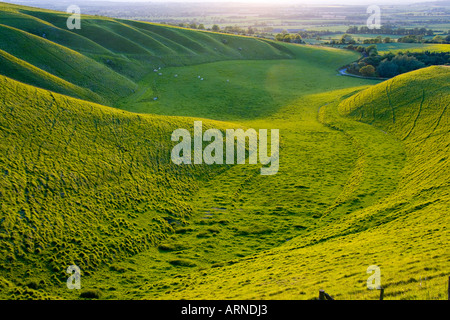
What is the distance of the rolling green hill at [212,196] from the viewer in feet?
78.6

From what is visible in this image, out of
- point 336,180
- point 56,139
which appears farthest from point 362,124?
point 56,139

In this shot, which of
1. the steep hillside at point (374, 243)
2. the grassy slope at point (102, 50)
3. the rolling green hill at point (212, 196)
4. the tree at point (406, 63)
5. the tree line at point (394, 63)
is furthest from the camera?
the tree at point (406, 63)

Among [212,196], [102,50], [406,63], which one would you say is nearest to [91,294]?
[212,196]

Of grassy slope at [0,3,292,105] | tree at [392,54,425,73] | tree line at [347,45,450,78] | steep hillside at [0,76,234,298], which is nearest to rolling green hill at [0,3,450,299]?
steep hillside at [0,76,234,298]

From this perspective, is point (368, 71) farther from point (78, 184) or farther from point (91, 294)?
point (91, 294)

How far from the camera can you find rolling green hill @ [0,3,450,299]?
2395 cm

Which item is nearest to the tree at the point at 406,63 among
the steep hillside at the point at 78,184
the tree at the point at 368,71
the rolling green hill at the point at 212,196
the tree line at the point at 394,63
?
the tree line at the point at 394,63

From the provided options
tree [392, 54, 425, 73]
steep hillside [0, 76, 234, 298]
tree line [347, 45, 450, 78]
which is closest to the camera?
steep hillside [0, 76, 234, 298]

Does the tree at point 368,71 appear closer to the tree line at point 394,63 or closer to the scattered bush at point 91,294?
the tree line at point 394,63

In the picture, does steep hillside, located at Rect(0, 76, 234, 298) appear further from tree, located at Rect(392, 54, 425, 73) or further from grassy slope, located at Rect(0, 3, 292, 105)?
tree, located at Rect(392, 54, 425, 73)

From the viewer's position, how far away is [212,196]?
135ft

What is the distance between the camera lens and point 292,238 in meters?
32.6

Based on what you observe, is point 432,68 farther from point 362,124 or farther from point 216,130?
point 216,130

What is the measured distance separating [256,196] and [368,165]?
18.8 meters
